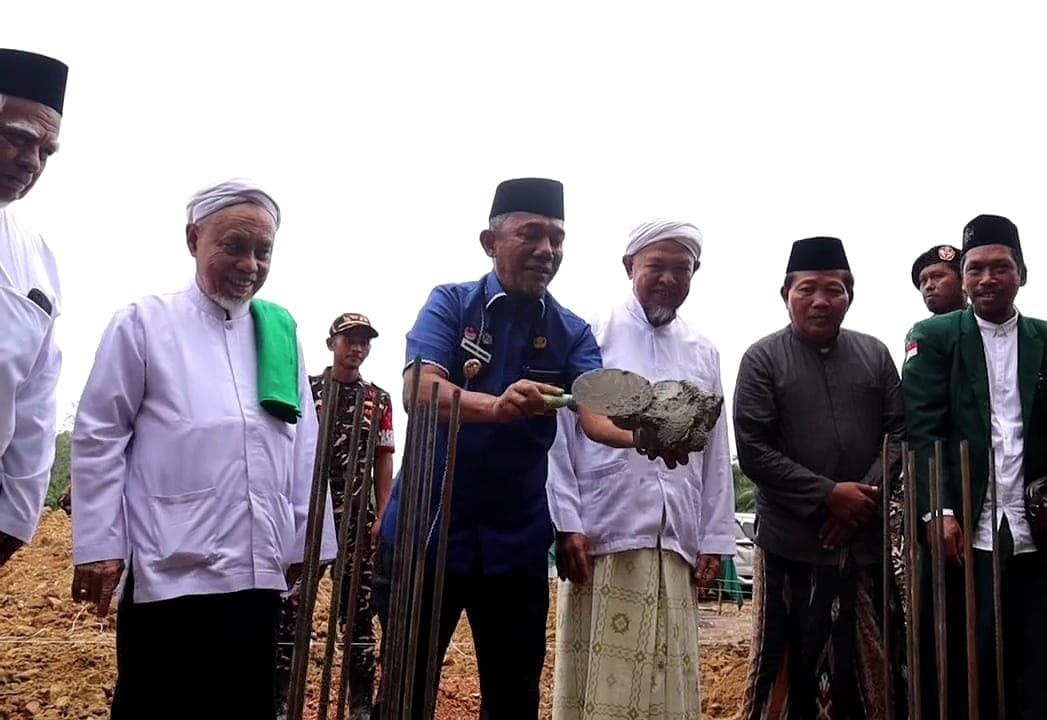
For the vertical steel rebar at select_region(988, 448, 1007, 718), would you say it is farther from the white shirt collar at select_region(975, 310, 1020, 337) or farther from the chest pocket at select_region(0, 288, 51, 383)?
the chest pocket at select_region(0, 288, 51, 383)

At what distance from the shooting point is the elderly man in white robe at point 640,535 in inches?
116

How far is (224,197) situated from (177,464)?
0.66m

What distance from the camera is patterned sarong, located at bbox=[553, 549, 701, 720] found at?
→ 292 centimetres

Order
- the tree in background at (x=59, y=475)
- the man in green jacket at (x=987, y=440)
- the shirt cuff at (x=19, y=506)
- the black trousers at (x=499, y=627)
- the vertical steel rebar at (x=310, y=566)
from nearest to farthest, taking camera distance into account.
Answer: the vertical steel rebar at (x=310, y=566), the shirt cuff at (x=19, y=506), the black trousers at (x=499, y=627), the man in green jacket at (x=987, y=440), the tree in background at (x=59, y=475)

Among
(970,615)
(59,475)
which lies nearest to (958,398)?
(970,615)

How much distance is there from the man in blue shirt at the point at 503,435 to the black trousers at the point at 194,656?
1.28 feet

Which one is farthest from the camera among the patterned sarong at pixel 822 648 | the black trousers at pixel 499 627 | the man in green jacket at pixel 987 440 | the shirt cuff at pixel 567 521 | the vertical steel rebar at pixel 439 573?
the patterned sarong at pixel 822 648

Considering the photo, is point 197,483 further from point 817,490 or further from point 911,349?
point 911,349

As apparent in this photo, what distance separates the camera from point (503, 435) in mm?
2793

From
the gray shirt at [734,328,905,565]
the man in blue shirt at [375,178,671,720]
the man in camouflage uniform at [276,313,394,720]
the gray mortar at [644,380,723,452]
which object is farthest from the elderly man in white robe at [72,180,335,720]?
the gray shirt at [734,328,905,565]

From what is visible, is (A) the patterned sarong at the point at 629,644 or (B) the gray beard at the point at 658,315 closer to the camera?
(A) the patterned sarong at the point at 629,644

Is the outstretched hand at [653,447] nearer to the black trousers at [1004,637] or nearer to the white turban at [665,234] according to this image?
the white turban at [665,234]

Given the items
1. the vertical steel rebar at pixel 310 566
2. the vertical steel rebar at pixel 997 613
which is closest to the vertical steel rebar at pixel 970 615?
the vertical steel rebar at pixel 997 613

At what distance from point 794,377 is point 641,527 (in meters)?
0.86
